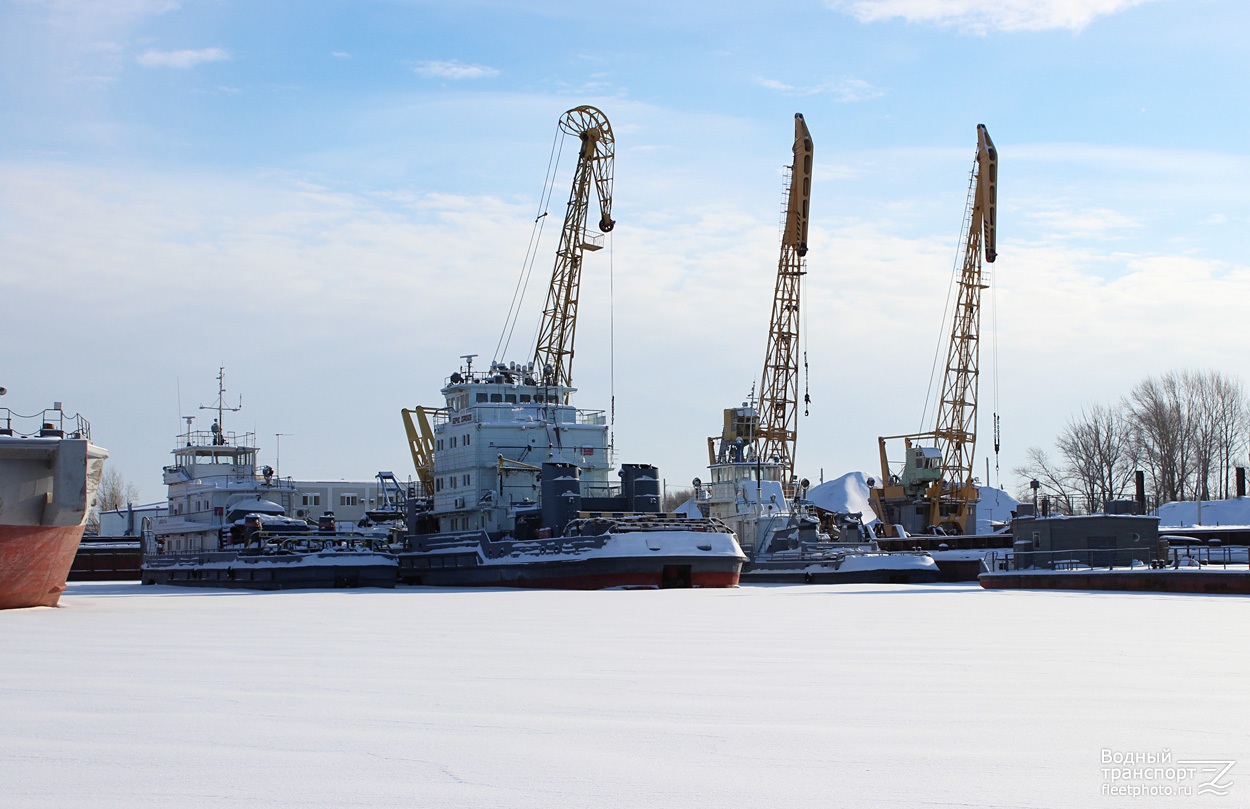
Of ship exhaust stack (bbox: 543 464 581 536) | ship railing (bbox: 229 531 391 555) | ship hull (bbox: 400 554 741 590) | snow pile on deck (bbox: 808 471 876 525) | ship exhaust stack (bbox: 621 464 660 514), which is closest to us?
ship hull (bbox: 400 554 741 590)

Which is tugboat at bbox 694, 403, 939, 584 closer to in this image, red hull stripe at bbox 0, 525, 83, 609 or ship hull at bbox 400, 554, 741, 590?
ship hull at bbox 400, 554, 741, 590

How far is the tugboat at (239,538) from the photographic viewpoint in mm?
48062

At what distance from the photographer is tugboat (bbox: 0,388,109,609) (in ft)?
83.5

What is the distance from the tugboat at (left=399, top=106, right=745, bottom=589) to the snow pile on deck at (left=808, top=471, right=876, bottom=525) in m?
65.7

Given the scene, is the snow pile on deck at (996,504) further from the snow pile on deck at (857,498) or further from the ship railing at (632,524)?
the ship railing at (632,524)

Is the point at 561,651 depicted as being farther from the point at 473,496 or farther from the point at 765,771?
the point at 473,496

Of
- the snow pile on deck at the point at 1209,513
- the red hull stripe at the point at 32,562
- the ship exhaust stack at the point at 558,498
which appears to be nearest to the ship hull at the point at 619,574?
the ship exhaust stack at the point at 558,498

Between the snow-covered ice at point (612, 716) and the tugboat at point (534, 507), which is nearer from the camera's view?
the snow-covered ice at point (612, 716)

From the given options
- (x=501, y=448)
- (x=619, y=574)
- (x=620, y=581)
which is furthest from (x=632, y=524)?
(x=501, y=448)

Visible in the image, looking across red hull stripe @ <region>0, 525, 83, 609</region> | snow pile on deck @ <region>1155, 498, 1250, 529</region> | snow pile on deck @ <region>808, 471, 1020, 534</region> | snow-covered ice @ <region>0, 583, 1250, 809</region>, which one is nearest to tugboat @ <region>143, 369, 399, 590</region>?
red hull stripe @ <region>0, 525, 83, 609</region>

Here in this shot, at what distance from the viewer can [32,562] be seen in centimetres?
2603

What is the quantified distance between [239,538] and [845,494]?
81.9 m

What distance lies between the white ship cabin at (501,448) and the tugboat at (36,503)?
82.5 ft

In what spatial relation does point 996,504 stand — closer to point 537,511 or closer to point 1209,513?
point 1209,513
